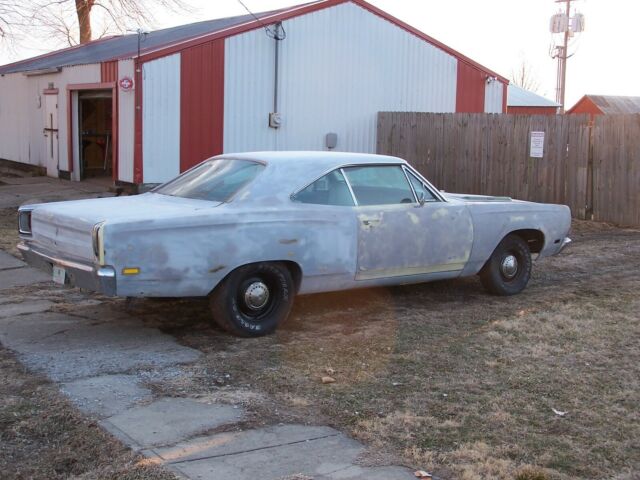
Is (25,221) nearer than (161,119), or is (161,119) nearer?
(25,221)

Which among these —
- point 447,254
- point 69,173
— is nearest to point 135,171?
point 69,173

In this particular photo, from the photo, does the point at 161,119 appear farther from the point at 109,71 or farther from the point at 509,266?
the point at 509,266

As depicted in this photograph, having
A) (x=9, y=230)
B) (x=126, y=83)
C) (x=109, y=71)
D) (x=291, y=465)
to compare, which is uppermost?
(x=109, y=71)

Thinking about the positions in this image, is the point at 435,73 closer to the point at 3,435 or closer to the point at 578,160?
the point at 578,160

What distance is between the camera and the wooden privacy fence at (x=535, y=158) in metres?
13.9

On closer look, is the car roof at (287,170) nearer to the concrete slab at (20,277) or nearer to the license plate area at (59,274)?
the license plate area at (59,274)

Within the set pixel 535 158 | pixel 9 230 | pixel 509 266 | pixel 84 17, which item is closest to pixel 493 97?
pixel 535 158

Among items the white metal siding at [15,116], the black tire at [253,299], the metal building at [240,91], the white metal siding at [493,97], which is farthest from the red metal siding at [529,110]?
the black tire at [253,299]

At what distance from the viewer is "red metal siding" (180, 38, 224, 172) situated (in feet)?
51.3

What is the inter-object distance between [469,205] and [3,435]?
15.7ft

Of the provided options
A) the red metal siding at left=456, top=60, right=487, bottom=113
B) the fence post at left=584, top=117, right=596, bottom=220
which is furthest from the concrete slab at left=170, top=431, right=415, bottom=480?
the red metal siding at left=456, top=60, right=487, bottom=113

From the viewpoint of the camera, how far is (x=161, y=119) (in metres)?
15.4

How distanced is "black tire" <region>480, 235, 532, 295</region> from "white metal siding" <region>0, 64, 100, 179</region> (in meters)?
11.0

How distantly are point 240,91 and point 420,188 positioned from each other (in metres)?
9.83
